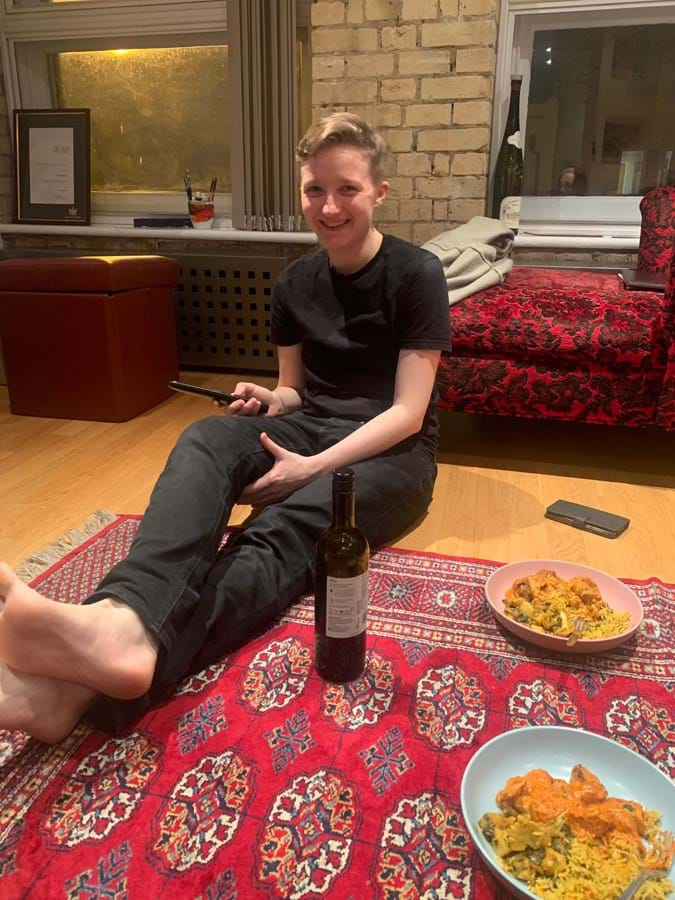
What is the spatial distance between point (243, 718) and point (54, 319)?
183cm

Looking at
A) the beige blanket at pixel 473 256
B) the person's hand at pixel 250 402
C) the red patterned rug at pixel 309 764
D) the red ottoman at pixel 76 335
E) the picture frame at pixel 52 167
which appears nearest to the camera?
the red patterned rug at pixel 309 764

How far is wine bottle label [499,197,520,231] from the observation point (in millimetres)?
2688

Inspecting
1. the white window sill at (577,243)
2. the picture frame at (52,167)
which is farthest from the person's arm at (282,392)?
the picture frame at (52,167)

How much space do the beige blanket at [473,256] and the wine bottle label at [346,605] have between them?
44.8 inches

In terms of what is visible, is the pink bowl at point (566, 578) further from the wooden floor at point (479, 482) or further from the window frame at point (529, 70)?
the window frame at point (529, 70)

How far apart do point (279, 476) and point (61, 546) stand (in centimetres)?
52

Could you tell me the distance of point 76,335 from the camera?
7.75 feet

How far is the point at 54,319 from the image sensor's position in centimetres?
237

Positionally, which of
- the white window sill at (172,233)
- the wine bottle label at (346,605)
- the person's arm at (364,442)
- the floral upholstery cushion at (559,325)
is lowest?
the wine bottle label at (346,605)

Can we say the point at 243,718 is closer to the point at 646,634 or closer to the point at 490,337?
the point at 646,634

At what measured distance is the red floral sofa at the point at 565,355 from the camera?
1.82 meters

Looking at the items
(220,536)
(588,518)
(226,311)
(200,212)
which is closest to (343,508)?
(220,536)

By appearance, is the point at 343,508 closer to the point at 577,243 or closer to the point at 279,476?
the point at 279,476

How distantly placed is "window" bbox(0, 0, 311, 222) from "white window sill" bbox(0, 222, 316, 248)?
243 millimetres
